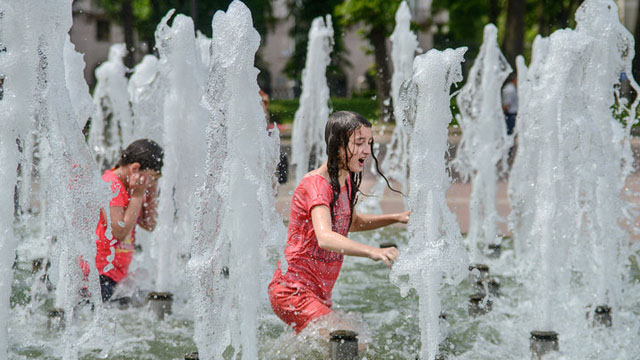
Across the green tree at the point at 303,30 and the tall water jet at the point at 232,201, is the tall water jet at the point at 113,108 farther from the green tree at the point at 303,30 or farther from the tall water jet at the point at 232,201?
the green tree at the point at 303,30

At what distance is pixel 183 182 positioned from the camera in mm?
5387

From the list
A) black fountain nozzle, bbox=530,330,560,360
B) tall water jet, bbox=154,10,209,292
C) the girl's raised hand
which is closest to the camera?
black fountain nozzle, bbox=530,330,560,360

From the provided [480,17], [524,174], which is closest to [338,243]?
[524,174]

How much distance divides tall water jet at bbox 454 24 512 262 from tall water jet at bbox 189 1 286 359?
4.04 meters

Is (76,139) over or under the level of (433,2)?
under

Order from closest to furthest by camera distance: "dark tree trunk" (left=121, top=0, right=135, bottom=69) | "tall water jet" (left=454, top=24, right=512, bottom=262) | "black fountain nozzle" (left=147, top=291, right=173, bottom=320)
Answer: "black fountain nozzle" (left=147, top=291, right=173, bottom=320) < "tall water jet" (left=454, top=24, right=512, bottom=262) < "dark tree trunk" (left=121, top=0, right=135, bottom=69)

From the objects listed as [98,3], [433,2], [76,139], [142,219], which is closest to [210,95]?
[76,139]

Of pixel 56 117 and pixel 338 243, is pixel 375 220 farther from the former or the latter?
pixel 56 117

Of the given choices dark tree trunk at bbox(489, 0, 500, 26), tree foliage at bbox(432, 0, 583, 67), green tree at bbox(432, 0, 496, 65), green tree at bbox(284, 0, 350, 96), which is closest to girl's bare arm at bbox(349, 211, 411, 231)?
tree foliage at bbox(432, 0, 583, 67)

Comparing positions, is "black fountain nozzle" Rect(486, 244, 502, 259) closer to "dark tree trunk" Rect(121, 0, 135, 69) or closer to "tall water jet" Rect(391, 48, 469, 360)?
"tall water jet" Rect(391, 48, 469, 360)

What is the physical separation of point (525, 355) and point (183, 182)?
2.55 meters

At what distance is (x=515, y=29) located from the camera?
15594 mm

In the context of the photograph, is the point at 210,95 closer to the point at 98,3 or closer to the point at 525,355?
the point at 525,355

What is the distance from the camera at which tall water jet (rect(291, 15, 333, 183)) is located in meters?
9.27
